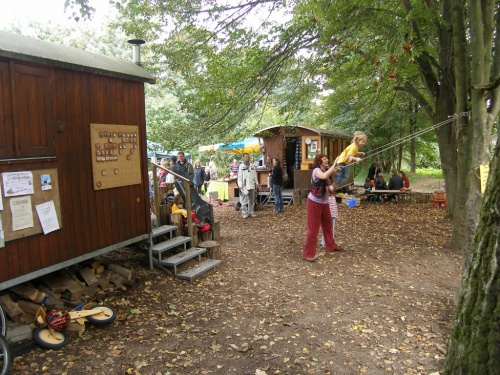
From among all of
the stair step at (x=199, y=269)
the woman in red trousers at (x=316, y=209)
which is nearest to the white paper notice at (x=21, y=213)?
the stair step at (x=199, y=269)

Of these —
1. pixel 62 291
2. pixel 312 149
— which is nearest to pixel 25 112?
pixel 62 291

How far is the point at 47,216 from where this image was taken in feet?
14.4

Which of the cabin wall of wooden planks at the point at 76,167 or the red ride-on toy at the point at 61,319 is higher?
the cabin wall of wooden planks at the point at 76,167

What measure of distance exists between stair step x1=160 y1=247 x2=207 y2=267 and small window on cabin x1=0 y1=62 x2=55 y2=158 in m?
2.52

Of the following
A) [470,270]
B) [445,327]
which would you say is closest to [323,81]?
[445,327]

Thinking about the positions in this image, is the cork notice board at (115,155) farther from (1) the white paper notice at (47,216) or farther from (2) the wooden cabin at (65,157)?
(1) the white paper notice at (47,216)

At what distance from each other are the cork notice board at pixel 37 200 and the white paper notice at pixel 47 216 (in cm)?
3

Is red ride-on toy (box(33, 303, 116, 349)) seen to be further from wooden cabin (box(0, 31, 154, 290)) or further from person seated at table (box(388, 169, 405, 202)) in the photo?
person seated at table (box(388, 169, 405, 202))

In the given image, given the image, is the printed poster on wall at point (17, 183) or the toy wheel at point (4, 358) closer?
the toy wheel at point (4, 358)

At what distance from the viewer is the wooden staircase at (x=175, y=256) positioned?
6.16m

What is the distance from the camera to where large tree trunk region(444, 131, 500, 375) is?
1.62 metres

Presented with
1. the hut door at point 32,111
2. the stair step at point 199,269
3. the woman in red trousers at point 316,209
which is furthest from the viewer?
the woman in red trousers at point 316,209

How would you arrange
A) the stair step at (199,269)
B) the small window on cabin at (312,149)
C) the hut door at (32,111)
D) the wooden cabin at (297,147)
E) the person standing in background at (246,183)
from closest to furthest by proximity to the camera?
the hut door at (32,111) < the stair step at (199,269) < the person standing in background at (246,183) < the wooden cabin at (297,147) < the small window on cabin at (312,149)

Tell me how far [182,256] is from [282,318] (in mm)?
2390
